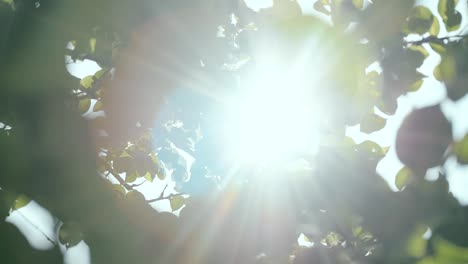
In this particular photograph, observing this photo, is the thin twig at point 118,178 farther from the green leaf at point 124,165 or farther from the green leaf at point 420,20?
the green leaf at point 420,20

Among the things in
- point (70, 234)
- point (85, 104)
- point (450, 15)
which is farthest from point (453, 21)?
Answer: point (85, 104)

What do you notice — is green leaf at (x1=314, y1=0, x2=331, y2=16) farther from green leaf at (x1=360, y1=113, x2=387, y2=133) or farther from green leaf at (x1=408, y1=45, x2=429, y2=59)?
green leaf at (x1=360, y1=113, x2=387, y2=133)

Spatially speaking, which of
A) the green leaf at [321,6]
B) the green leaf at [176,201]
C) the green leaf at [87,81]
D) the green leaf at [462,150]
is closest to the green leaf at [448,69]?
the green leaf at [462,150]

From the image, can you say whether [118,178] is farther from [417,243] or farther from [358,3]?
[417,243]

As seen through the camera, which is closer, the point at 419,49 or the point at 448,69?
the point at 448,69

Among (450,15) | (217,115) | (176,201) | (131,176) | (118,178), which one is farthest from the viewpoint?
(131,176)

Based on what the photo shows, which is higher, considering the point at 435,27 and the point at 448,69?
the point at 435,27

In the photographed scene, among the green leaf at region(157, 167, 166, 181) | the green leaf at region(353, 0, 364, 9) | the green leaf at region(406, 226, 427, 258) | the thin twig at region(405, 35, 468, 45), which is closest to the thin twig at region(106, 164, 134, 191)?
the green leaf at region(157, 167, 166, 181)

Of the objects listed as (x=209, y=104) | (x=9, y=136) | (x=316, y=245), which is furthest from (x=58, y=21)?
(x=316, y=245)

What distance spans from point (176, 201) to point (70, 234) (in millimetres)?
1648

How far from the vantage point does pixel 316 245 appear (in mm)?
1574

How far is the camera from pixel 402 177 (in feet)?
4.39

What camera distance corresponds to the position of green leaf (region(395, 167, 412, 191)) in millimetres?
1282

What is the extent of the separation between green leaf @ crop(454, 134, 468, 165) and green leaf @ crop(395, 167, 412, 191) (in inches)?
5.9
